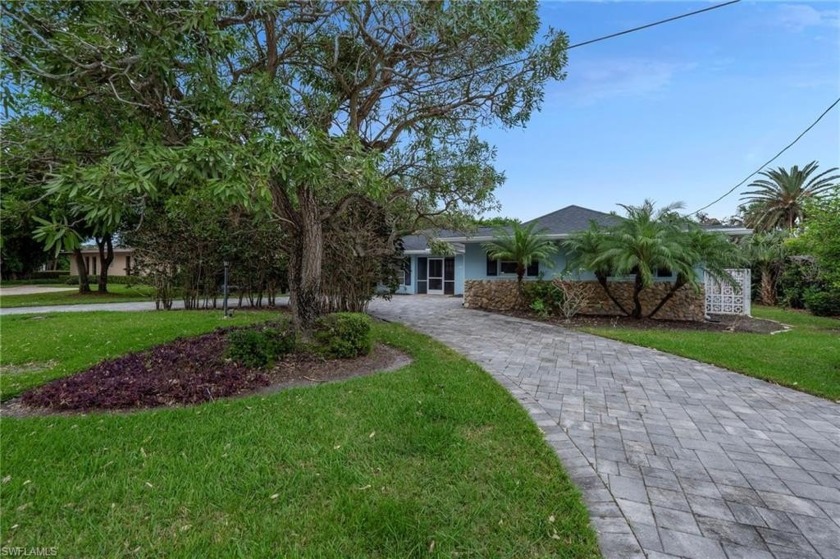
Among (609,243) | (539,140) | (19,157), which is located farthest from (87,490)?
(539,140)

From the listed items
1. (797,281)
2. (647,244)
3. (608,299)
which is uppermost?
(647,244)

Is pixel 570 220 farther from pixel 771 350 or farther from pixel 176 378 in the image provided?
pixel 176 378

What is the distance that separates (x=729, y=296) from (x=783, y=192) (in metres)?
20.0

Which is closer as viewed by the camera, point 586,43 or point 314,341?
point 314,341

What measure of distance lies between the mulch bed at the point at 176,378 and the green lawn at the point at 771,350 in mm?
5174

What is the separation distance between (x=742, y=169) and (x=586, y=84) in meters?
12.9

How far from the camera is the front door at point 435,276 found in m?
22.5

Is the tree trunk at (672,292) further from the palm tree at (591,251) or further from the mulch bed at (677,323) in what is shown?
the palm tree at (591,251)

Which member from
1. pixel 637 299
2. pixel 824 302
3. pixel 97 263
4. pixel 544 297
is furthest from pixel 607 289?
pixel 97 263

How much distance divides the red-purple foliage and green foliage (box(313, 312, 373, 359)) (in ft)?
3.72

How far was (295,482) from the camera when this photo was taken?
2.69m

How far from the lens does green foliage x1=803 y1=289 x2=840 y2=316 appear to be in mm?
12788

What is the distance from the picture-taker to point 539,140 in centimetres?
1241

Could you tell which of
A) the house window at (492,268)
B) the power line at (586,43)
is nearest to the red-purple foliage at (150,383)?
the power line at (586,43)
